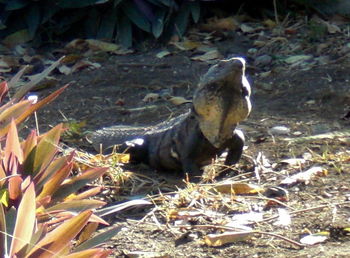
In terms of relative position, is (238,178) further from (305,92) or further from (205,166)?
(305,92)

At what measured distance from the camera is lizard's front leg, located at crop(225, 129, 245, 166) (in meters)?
5.15

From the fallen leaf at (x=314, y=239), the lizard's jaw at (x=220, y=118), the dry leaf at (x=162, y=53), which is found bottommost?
the dry leaf at (x=162, y=53)

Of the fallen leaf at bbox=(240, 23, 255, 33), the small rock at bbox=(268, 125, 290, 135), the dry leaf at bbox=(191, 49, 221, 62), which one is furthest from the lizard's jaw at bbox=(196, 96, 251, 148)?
the fallen leaf at bbox=(240, 23, 255, 33)

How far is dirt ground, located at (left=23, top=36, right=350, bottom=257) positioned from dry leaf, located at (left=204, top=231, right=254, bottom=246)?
26mm

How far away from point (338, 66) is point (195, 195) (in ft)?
9.55

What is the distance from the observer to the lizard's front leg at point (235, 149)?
5148mm

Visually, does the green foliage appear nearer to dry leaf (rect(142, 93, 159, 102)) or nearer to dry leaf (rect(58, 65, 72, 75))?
A: dry leaf (rect(58, 65, 72, 75))

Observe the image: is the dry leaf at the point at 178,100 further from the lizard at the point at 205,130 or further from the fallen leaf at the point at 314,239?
the fallen leaf at the point at 314,239

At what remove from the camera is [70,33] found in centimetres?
900

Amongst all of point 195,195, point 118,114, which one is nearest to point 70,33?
point 118,114

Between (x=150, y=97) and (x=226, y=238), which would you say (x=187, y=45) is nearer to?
(x=150, y=97)


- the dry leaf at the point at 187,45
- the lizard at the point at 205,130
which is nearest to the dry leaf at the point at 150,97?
the dry leaf at the point at 187,45

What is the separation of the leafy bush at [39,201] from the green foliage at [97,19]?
4190mm

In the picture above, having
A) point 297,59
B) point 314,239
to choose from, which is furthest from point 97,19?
point 314,239
